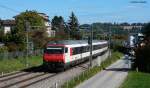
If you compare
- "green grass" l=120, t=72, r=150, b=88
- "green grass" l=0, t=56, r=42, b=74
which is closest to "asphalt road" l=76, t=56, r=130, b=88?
"green grass" l=120, t=72, r=150, b=88

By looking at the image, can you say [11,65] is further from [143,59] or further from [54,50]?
[143,59]

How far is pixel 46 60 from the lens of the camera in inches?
1768

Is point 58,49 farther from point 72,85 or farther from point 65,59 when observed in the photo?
point 72,85

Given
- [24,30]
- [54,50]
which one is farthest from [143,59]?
[24,30]

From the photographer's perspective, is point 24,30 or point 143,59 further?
point 24,30

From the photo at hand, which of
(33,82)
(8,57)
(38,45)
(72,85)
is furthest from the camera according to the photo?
(38,45)

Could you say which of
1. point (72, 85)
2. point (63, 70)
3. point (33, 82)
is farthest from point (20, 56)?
point (72, 85)

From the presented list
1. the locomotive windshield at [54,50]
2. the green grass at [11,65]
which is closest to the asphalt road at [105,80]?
the locomotive windshield at [54,50]

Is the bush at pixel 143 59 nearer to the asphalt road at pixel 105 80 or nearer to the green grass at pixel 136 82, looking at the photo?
the asphalt road at pixel 105 80

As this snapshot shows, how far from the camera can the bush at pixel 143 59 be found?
168ft

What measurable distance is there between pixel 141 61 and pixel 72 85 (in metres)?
22.3

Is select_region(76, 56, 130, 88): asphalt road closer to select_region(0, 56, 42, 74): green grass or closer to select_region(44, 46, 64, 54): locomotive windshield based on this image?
select_region(44, 46, 64, 54): locomotive windshield

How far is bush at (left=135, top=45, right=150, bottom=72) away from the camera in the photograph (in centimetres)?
5116

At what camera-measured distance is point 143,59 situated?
52.1 meters
